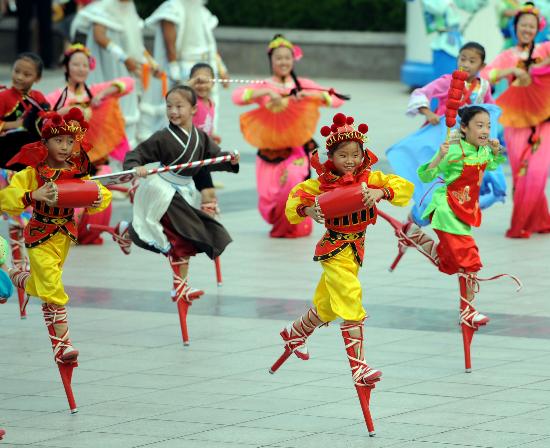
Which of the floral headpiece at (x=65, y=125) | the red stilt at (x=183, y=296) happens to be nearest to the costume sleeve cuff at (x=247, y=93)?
the red stilt at (x=183, y=296)

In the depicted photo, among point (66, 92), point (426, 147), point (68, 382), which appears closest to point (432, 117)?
point (426, 147)

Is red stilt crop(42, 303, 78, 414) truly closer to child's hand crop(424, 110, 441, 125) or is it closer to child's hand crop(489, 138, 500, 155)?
child's hand crop(489, 138, 500, 155)

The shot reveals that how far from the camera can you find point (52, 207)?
6996 millimetres

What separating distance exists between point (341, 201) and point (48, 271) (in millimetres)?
1495

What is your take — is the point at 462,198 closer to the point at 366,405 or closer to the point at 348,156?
A: the point at 348,156

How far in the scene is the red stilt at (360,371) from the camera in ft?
21.1

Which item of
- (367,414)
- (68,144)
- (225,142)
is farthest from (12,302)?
(225,142)

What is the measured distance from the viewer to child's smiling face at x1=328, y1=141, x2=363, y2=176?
21.9 feet

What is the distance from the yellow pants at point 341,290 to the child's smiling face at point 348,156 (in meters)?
0.38

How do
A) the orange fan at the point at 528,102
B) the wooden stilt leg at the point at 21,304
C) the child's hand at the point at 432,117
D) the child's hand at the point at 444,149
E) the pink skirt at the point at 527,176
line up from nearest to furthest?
the child's hand at the point at 444,149 → the wooden stilt leg at the point at 21,304 → the child's hand at the point at 432,117 → the orange fan at the point at 528,102 → the pink skirt at the point at 527,176

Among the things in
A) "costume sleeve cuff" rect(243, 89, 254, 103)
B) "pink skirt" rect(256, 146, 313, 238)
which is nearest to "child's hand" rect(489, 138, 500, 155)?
"costume sleeve cuff" rect(243, 89, 254, 103)

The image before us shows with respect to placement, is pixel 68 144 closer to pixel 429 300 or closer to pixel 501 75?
pixel 429 300

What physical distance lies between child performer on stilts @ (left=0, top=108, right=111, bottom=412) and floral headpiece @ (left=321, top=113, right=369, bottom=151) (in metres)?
1.17

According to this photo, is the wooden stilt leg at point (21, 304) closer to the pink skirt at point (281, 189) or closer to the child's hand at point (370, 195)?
the child's hand at point (370, 195)
